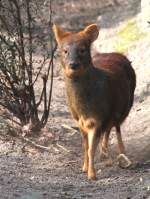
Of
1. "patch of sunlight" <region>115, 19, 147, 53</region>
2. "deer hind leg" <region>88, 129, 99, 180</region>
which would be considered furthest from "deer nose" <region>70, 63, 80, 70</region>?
"patch of sunlight" <region>115, 19, 147, 53</region>

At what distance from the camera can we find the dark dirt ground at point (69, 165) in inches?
286

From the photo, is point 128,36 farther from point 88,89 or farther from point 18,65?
point 88,89

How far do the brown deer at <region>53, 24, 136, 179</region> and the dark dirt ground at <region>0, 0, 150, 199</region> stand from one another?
37 cm

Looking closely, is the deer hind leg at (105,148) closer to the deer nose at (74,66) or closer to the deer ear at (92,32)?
the deer ear at (92,32)

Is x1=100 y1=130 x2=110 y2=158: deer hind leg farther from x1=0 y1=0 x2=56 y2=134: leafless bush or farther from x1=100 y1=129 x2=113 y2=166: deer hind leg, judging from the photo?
x1=0 y1=0 x2=56 y2=134: leafless bush

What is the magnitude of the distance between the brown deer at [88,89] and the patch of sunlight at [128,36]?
5787 mm

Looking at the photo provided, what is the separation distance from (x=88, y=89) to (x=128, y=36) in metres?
7.02

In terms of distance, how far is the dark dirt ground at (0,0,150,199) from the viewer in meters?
7.25

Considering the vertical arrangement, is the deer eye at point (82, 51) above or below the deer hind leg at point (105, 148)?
above

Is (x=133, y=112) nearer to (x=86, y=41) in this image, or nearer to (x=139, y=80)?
(x=139, y=80)

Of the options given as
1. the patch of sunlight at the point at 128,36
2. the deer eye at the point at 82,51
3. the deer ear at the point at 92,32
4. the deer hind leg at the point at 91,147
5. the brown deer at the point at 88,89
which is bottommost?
the patch of sunlight at the point at 128,36

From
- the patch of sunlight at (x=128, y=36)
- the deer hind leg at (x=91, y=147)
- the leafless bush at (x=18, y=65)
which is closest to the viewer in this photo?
the deer hind leg at (x=91, y=147)

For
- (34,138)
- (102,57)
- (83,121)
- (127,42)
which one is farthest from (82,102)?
(127,42)

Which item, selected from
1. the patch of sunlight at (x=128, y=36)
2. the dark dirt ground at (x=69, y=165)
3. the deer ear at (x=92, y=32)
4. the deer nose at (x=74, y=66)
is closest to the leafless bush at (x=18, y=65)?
the dark dirt ground at (x=69, y=165)
